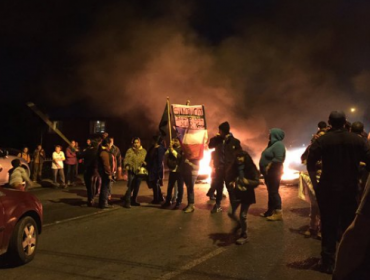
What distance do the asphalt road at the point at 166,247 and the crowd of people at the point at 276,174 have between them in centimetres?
30

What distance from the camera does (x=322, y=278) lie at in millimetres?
3783

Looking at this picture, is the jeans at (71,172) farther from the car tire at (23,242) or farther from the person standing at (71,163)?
the car tire at (23,242)

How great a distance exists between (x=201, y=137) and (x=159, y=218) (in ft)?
6.31

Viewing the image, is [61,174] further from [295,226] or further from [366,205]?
[366,205]

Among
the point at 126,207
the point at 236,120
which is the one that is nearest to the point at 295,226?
the point at 126,207

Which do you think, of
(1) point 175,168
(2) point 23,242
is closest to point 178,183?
(1) point 175,168

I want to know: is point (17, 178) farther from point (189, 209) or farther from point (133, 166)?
point (189, 209)

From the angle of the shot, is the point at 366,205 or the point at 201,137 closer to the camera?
the point at 366,205

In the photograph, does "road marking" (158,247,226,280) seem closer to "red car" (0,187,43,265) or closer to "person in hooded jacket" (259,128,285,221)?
"red car" (0,187,43,265)

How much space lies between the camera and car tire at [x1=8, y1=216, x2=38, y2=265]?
4133 millimetres

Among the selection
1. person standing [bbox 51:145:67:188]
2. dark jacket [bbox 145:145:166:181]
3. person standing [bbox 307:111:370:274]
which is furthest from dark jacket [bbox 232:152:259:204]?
person standing [bbox 51:145:67:188]

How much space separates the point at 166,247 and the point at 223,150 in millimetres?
2498

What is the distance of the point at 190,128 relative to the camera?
8938 millimetres

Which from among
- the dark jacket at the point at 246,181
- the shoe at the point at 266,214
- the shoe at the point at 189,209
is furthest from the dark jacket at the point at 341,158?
the shoe at the point at 189,209
